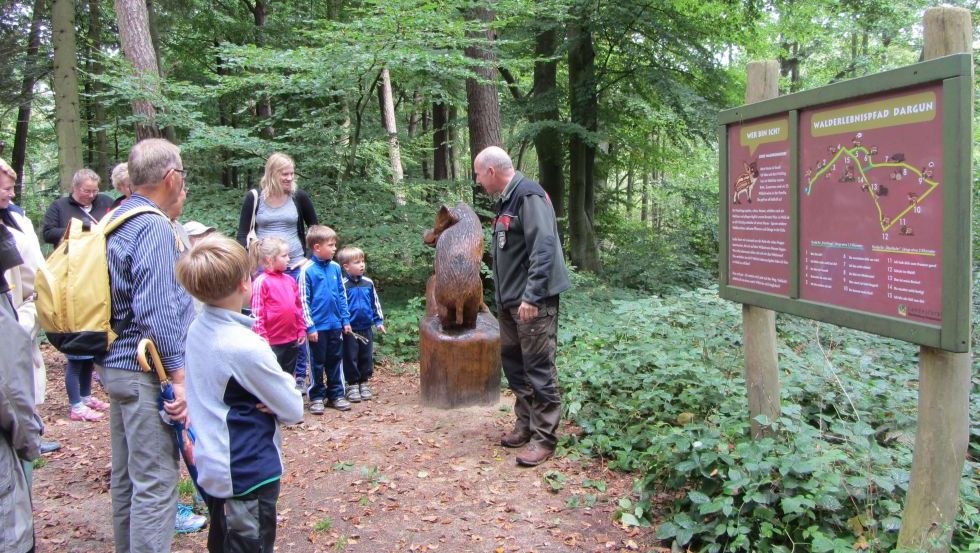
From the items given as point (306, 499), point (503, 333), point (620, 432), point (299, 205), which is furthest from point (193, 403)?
point (299, 205)

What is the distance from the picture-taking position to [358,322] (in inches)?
239

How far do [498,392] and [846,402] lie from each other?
2694 mm

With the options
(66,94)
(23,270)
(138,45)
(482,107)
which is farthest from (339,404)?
(66,94)

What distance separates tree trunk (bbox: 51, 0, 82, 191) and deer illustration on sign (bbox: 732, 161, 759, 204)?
391 inches

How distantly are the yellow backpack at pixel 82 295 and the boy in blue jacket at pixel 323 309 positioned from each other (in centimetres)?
277

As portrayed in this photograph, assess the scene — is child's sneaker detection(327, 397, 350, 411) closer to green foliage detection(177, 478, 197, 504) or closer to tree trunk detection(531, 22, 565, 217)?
green foliage detection(177, 478, 197, 504)

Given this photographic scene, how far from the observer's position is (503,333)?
4.46 metres

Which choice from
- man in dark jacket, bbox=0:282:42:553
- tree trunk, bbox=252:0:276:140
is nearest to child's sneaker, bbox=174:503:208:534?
man in dark jacket, bbox=0:282:42:553

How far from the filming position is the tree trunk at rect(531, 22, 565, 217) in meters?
11.7

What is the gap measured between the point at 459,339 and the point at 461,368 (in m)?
0.25

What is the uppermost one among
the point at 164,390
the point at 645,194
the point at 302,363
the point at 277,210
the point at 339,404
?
the point at 645,194

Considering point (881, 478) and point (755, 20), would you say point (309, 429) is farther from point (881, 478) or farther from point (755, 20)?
point (755, 20)

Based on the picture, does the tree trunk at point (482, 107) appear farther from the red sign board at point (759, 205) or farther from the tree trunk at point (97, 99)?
the tree trunk at point (97, 99)

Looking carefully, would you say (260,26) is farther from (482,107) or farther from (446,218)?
(446,218)
